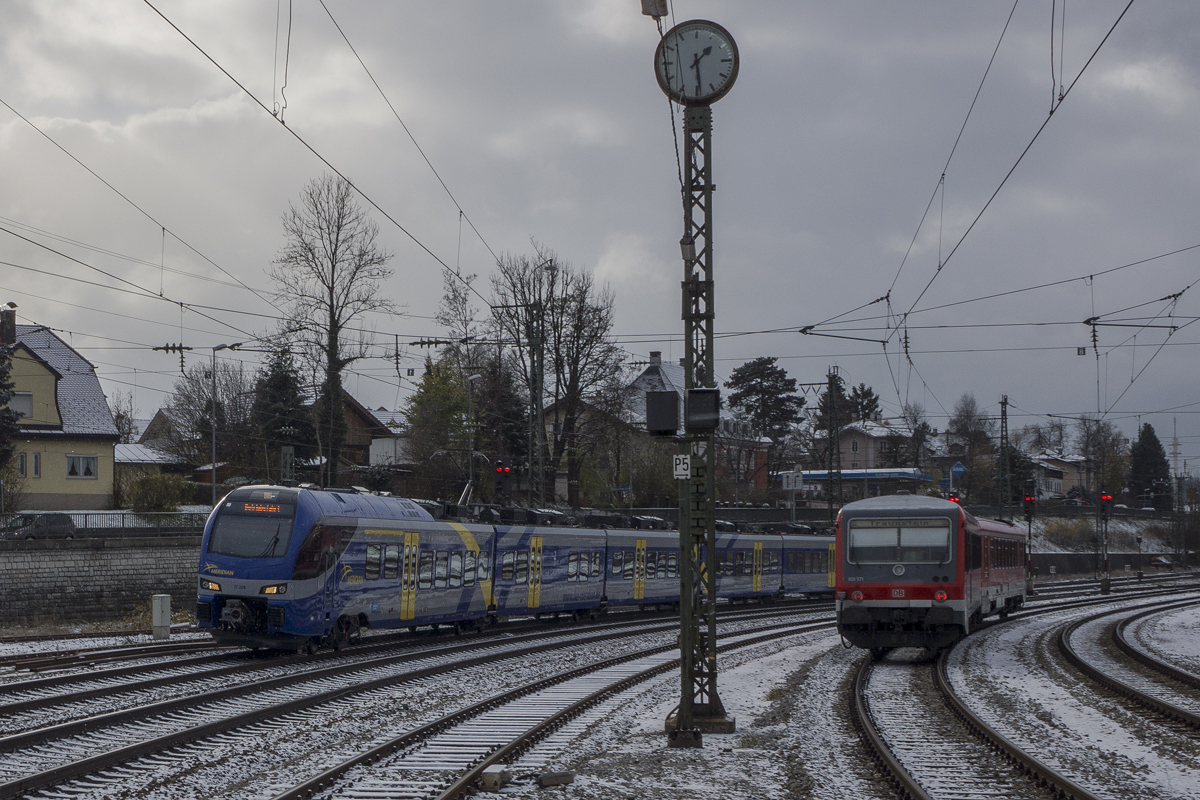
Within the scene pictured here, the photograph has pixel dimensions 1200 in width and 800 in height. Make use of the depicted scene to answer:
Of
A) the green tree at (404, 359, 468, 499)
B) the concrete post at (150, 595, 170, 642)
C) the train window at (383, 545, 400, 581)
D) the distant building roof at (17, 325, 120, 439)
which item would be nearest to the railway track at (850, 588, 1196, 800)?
the train window at (383, 545, 400, 581)

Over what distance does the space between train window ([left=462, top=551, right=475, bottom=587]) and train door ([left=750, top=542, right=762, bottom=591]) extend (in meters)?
15.0

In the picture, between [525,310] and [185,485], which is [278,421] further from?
[525,310]

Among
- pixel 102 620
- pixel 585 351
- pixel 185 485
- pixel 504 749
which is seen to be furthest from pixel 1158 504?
pixel 504 749

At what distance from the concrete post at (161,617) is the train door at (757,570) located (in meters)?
19.4

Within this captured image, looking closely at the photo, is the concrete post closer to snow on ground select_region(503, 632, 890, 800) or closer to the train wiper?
the train wiper

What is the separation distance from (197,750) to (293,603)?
7990 millimetres

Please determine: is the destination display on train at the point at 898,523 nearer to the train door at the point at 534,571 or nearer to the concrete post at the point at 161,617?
the train door at the point at 534,571

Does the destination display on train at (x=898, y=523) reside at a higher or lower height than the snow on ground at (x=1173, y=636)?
higher

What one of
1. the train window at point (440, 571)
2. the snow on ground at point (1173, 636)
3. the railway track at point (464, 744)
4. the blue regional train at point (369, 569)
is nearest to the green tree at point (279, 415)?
the blue regional train at point (369, 569)

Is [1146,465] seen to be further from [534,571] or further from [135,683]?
[135,683]

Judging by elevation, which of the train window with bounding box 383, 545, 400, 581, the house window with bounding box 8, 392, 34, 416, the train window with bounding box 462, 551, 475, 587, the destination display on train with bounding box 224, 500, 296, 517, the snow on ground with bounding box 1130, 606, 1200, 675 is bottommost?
the snow on ground with bounding box 1130, 606, 1200, 675

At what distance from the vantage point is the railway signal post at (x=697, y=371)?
1074cm

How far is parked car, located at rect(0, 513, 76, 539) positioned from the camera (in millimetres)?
34094

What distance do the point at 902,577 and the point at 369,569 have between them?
899 centimetres
